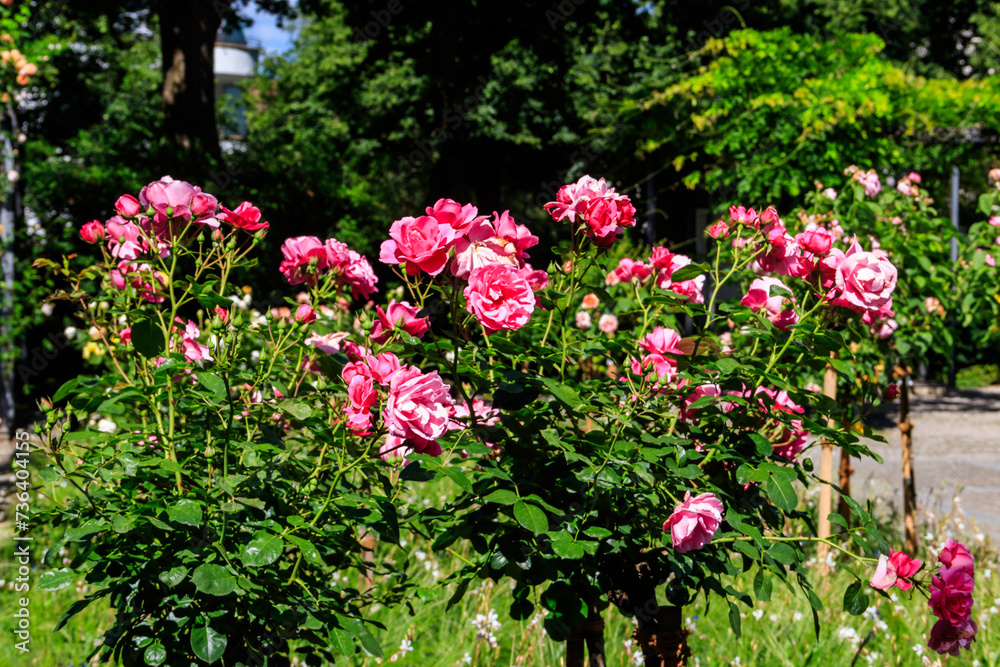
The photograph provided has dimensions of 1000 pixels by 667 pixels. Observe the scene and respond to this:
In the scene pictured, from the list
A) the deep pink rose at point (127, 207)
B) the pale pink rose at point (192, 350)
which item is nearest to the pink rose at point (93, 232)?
the deep pink rose at point (127, 207)

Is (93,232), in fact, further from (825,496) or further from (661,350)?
(825,496)

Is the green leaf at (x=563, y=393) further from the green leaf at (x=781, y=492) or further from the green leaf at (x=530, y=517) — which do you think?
the green leaf at (x=781, y=492)

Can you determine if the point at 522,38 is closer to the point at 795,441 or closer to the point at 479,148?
the point at 479,148

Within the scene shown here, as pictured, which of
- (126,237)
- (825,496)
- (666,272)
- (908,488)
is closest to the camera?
(126,237)

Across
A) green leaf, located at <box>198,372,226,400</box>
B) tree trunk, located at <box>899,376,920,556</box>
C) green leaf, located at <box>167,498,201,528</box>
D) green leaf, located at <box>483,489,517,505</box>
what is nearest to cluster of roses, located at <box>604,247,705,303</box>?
green leaf, located at <box>483,489,517,505</box>

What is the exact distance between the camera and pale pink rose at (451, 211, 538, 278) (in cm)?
128

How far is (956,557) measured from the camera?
1.36 meters

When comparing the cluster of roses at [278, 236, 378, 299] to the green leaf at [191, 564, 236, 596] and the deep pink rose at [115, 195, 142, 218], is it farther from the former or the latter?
the green leaf at [191, 564, 236, 596]

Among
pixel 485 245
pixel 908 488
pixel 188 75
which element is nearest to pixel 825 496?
pixel 908 488

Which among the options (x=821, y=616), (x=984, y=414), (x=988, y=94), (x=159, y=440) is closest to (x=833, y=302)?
(x=159, y=440)

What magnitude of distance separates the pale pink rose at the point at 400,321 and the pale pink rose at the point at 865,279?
0.83m

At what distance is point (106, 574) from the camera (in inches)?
57.6

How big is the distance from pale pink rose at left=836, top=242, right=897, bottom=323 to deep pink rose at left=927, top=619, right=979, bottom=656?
0.59 m

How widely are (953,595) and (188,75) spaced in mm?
9540
